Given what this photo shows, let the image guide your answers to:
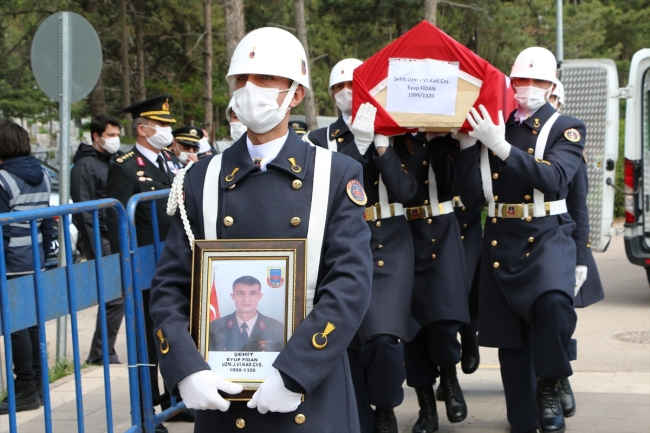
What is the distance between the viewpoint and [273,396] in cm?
288

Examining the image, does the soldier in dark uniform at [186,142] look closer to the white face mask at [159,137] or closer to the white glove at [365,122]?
the white face mask at [159,137]

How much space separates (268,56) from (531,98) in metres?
2.80

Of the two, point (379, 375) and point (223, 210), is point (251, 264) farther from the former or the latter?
point (379, 375)

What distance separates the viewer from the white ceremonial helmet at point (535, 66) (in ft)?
18.2

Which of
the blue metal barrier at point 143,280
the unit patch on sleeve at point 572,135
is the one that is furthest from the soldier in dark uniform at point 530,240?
the blue metal barrier at point 143,280

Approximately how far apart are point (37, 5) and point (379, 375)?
77.6 ft

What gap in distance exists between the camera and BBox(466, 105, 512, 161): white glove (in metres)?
5.07

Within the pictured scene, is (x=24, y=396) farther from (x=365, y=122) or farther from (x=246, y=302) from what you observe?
(x=246, y=302)

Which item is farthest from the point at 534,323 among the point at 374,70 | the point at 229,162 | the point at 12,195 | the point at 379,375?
the point at 12,195

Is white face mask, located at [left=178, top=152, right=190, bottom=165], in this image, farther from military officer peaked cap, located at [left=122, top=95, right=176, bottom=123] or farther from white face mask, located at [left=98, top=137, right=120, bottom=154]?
military officer peaked cap, located at [left=122, top=95, right=176, bottom=123]

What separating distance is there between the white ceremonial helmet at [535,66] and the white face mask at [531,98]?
69 millimetres

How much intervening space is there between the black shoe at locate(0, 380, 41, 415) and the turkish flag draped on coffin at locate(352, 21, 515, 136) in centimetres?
293

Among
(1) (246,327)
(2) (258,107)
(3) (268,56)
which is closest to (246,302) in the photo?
(1) (246,327)

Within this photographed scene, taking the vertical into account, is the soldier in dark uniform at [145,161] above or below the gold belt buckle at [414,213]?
above
